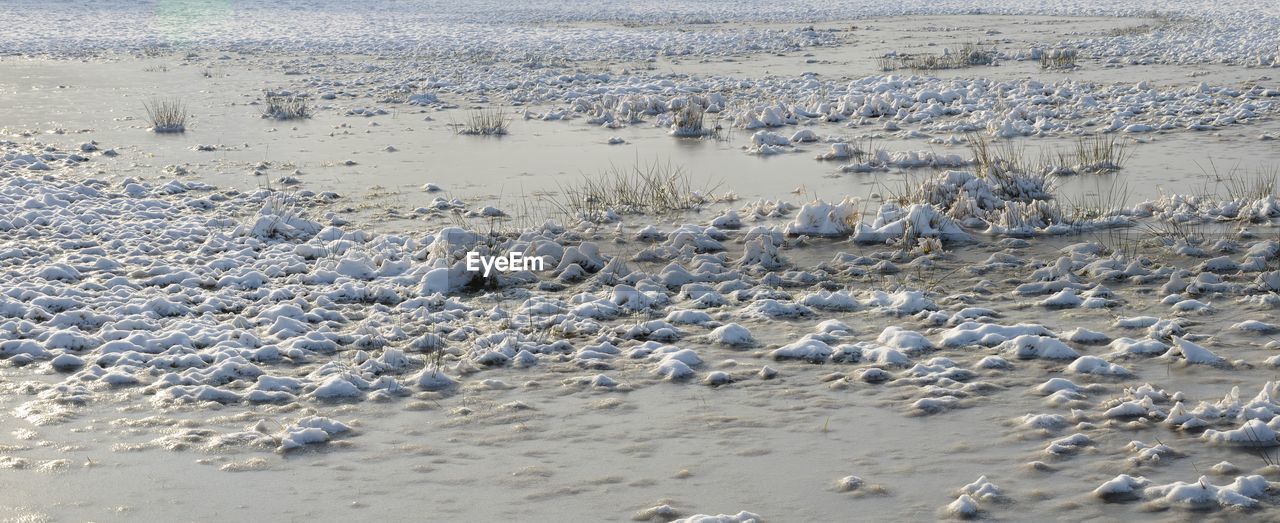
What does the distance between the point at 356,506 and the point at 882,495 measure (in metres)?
2.03

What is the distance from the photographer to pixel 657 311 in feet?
25.0

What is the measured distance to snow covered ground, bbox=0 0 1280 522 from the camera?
4.89 metres

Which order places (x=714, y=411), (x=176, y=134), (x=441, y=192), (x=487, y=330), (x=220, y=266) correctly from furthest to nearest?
(x=176, y=134) → (x=441, y=192) → (x=220, y=266) → (x=487, y=330) → (x=714, y=411)

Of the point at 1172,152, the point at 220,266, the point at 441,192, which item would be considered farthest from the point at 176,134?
the point at 1172,152

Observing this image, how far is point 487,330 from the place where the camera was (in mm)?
7285

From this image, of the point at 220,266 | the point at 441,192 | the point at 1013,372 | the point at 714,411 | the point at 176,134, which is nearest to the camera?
the point at 714,411

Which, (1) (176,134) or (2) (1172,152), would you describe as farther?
(1) (176,134)

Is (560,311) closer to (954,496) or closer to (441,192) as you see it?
(954,496)

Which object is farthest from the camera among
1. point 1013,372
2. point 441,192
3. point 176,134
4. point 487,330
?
point 176,134

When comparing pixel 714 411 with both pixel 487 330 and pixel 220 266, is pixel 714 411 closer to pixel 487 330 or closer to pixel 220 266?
pixel 487 330

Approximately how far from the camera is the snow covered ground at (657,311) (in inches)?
192

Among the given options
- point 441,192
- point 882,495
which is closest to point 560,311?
point 882,495

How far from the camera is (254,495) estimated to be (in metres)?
4.79

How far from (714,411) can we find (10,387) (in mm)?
3639
